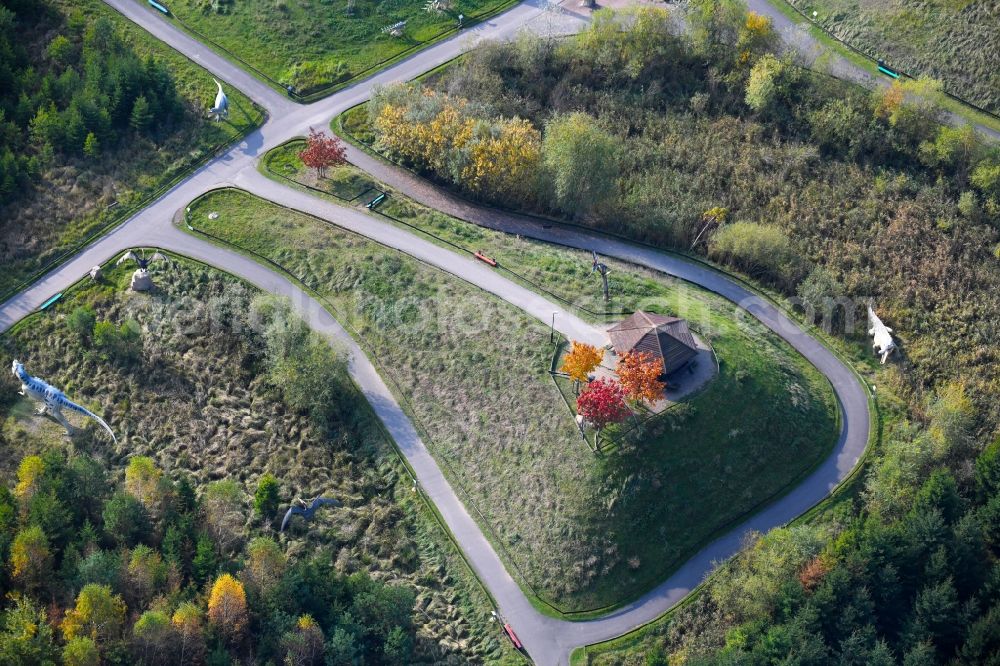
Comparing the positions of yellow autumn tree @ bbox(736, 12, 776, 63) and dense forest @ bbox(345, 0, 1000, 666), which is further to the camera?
yellow autumn tree @ bbox(736, 12, 776, 63)

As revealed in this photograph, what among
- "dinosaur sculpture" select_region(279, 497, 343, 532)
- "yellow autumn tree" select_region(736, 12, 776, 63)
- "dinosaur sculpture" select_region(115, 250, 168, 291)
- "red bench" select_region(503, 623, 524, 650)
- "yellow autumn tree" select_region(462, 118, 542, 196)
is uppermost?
"yellow autumn tree" select_region(736, 12, 776, 63)

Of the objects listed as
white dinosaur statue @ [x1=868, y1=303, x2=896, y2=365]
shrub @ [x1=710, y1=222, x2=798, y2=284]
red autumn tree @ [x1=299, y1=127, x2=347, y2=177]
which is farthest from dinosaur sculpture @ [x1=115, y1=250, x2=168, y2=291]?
white dinosaur statue @ [x1=868, y1=303, x2=896, y2=365]

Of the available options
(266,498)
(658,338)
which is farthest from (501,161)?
(266,498)

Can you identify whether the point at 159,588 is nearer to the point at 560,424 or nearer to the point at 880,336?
the point at 560,424

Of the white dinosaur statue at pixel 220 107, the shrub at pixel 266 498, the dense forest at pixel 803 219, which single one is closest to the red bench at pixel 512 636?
the dense forest at pixel 803 219

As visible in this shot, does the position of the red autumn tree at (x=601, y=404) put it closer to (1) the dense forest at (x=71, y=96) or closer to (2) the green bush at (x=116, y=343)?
(2) the green bush at (x=116, y=343)

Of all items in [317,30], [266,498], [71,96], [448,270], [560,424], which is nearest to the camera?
[266,498]

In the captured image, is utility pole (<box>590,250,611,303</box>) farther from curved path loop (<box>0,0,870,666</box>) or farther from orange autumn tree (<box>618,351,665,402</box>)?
orange autumn tree (<box>618,351,665,402</box>)
